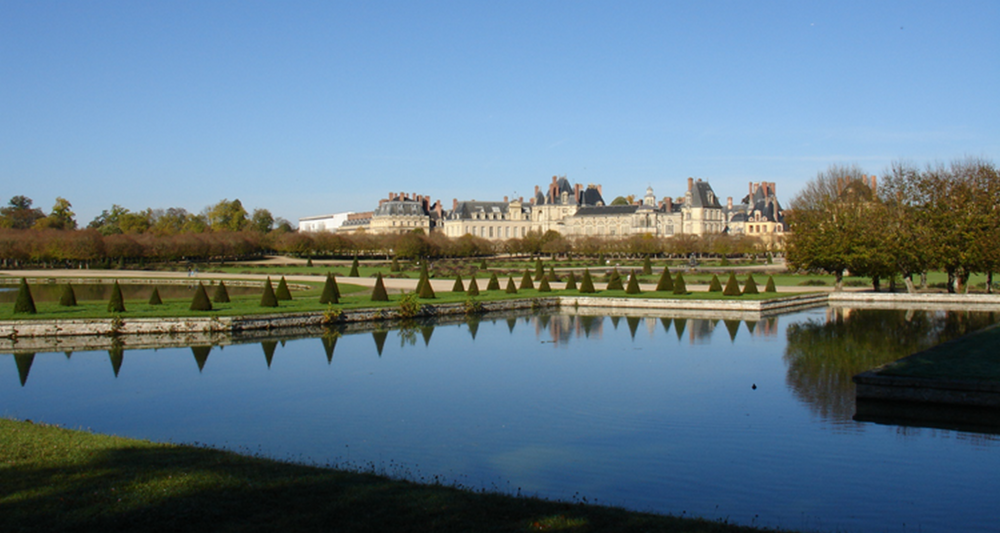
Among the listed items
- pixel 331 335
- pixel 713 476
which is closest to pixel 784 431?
pixel 713 476

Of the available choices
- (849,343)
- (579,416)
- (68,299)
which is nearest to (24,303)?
(68,299)

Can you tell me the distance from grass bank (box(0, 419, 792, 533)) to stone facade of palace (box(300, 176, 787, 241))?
68.0m

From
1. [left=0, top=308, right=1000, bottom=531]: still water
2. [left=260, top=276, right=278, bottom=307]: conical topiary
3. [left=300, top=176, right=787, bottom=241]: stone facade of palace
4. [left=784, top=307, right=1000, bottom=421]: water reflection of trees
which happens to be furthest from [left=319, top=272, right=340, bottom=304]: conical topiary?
[left=300, top=176, right=787, bottom=241]: stone facade of palace

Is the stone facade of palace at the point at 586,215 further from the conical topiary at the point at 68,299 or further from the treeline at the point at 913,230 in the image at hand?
the conical topiary at the point at 68,299

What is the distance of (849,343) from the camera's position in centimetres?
1588

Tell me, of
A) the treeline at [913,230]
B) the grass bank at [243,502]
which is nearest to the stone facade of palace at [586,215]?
the treeline at [913,230]

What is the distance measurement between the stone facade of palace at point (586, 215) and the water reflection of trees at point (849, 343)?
5124cm

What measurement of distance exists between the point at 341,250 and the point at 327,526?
55.5 metres

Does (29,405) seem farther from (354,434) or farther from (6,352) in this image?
(6,352)

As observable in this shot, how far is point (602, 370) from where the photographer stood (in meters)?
13.0

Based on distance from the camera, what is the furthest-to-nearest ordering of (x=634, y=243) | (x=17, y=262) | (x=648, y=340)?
1. (x=634, y=243)
2. (x=17, y=262)
3. (x=648, y=340)

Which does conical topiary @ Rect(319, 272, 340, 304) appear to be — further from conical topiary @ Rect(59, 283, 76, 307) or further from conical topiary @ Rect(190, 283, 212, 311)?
conical topiary @ Rect(59, 283, 76, 307)

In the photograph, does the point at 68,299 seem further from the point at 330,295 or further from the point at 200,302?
the point at 330,295

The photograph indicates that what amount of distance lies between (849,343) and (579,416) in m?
8.55
